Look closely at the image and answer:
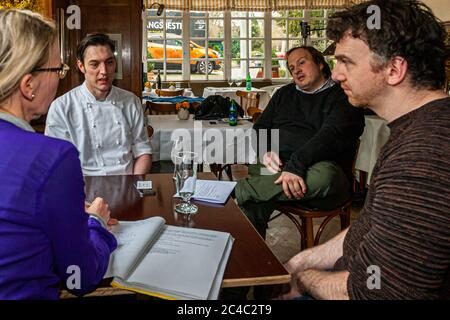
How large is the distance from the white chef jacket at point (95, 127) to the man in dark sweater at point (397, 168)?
52.7 inches

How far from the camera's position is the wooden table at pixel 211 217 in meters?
1.04

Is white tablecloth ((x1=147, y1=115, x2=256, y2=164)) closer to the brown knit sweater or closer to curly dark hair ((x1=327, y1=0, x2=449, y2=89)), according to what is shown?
curly dark hair ((x1=327, y1=0, x2=449, y2=89))

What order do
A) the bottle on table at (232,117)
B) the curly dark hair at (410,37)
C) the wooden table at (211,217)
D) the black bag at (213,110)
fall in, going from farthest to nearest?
the black bag at (213,110) → the bottle on table at (232,117) → the curly dark hair at (410,37) → the wooden table at (211,217)

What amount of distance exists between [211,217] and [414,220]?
2.17ft

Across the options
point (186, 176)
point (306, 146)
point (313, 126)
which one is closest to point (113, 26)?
point (313, 126)

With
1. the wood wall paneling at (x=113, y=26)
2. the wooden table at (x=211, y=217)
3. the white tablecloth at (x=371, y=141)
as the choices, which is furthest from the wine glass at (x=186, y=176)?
the wood wall paneling at (x=113, y=26)

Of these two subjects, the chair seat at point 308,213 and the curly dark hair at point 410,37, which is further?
the chair seat at point 308,213

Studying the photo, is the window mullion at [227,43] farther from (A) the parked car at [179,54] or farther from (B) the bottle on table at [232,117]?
(B) the bottle on table at [232,117]

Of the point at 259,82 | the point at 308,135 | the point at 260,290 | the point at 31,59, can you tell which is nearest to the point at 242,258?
the point at 260,290

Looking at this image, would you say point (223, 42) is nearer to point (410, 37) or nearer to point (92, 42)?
point (92, 42)

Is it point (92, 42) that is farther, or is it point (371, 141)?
point (371, 141)

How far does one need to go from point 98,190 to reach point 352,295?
1.07m

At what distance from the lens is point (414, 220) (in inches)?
36.7
